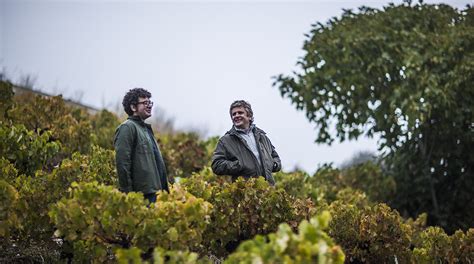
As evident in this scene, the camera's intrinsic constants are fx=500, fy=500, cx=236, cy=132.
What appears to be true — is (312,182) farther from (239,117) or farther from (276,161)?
(239,117)

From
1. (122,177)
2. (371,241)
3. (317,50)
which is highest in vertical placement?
(317,50)

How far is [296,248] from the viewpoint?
8.55 feet

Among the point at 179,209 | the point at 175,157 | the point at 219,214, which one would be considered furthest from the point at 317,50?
the point at 179,209

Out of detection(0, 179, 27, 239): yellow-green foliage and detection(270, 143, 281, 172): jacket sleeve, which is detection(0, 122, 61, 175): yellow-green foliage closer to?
detection(0, 179, 27, 239): yellow-green foliage

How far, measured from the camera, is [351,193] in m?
9.37

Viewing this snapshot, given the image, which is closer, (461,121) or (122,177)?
(122,177)

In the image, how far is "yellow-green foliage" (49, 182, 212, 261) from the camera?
11.4 feet

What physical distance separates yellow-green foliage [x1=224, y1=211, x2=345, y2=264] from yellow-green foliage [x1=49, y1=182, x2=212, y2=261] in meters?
0.88

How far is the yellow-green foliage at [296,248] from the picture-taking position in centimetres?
256

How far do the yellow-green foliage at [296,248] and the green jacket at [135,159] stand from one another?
1.71 meters

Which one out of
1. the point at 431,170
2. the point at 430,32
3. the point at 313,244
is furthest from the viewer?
the point at 431,170

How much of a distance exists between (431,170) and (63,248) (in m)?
8.74

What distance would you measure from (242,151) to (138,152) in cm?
114

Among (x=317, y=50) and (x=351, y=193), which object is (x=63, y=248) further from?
(x=317, y=50)
